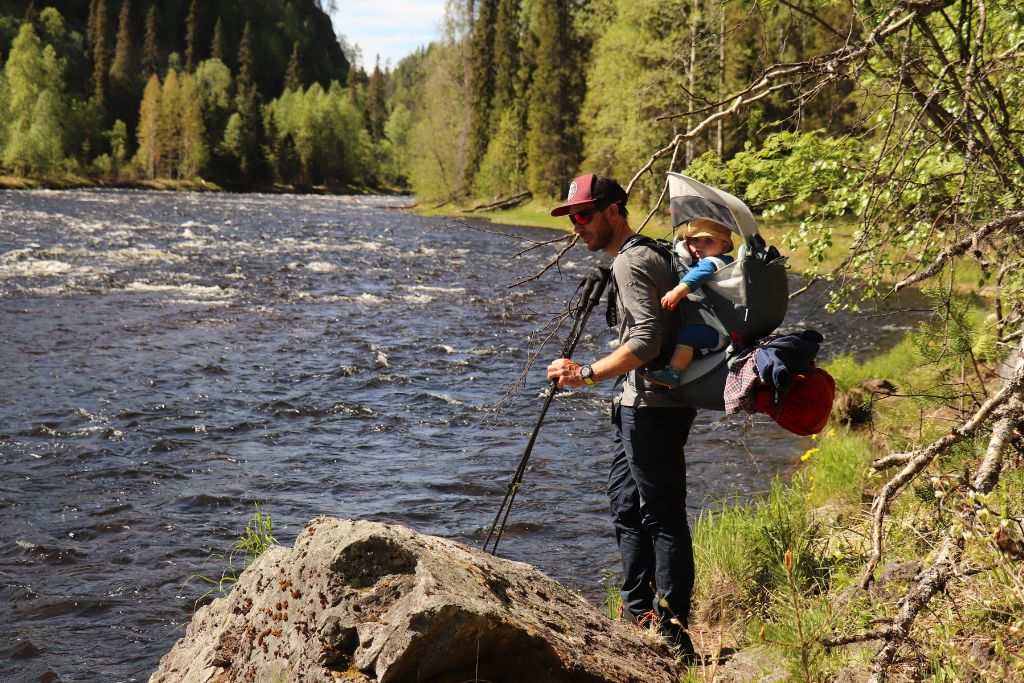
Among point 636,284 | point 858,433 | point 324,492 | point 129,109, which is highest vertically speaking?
point 129,109

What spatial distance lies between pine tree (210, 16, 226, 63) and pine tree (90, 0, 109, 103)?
17441mm

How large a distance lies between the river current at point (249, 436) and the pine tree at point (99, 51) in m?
98.8

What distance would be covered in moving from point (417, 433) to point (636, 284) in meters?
7.12

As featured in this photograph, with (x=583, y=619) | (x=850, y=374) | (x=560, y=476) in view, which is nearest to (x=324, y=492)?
(x=560, y=476)

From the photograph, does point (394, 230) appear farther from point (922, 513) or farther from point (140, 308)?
point (922, 513)

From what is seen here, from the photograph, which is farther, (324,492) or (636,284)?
(324,492)

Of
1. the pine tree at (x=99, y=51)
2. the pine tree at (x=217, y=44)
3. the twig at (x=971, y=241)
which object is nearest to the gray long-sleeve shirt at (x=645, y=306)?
the twig at (x=971, y=241)

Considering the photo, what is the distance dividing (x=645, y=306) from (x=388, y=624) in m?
1.75

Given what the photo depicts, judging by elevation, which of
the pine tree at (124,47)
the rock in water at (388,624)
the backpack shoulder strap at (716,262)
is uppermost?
the pine tree at (124,47)

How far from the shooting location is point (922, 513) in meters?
5.46

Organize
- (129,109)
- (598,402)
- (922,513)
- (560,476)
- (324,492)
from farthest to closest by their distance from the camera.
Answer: (129,109) → (598,402) → (560,476) → (324,492) → (922,513)

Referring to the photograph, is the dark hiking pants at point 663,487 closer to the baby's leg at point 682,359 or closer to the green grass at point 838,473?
the baby's leg at point 682,359

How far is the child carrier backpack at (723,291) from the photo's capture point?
3.89 m

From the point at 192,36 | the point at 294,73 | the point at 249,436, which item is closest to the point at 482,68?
the point at 249,436
